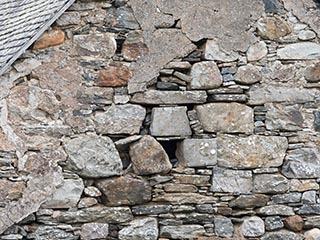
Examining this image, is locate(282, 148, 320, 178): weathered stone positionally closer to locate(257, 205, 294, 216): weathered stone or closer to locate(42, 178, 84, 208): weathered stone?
locate(257, 205, 294, 216): weathered stone

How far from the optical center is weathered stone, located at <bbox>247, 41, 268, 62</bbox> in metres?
4.81

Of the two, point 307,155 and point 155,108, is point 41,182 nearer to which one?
point 155,108

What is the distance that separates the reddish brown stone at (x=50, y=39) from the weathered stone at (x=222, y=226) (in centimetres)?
179

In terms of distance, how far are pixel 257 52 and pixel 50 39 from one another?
1.60m

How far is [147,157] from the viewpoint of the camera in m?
4.66

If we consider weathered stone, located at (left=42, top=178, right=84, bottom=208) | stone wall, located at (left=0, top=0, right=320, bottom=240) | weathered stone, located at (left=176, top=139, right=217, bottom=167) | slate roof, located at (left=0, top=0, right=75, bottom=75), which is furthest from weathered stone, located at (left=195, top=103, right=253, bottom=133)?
slate roof, located at (left=0, top=0, right=75, bottom=75)

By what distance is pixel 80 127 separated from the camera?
15.1 ft

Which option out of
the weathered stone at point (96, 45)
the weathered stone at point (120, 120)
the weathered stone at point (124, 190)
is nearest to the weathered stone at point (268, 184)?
the weathered stone at point (124, 190)

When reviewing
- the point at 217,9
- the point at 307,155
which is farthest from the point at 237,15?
the point at 307,155

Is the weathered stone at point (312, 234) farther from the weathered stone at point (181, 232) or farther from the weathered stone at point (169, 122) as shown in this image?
the weathered stone at point (169, 122)

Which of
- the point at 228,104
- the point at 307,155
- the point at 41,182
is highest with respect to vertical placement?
the point at 228,104

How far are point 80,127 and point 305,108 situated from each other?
5.78 feet

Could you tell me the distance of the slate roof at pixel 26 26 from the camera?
435 centimetres

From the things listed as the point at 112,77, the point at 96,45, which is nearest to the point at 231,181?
the point at 112,77
